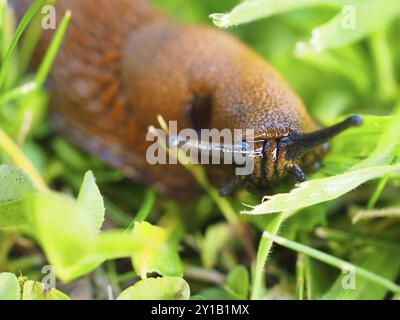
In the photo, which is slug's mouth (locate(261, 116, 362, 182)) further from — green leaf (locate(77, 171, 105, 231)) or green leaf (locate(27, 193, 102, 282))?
green leaf (locate(27, 193, 102, 282))

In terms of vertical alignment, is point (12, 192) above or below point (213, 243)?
above

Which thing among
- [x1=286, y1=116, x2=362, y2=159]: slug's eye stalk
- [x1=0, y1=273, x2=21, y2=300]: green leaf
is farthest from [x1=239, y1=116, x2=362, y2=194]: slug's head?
[x1=0, y1=273, x2=21, y2=300]: green leaf

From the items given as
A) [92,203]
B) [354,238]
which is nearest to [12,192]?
[92,203]

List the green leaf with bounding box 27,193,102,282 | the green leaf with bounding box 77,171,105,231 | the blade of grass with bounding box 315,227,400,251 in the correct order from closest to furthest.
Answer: the green leaf with bounding box 27,193,102,282
the green leaf with bounding box 77,171,105,231
the blade of grass with bounding box 315,227,400,251

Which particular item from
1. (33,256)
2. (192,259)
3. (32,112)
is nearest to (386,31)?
(192,259)

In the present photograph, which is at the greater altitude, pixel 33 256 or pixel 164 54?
pixel 164 54

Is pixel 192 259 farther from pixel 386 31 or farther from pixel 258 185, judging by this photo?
pixel 386 31

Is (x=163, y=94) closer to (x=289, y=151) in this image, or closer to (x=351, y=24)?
(x=289, y=151)
